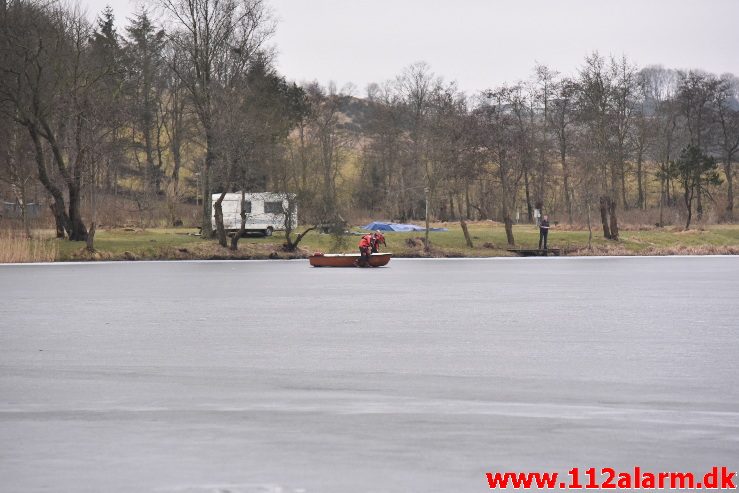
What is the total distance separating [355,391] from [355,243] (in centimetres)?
5055

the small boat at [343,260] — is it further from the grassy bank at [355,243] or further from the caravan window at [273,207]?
the caravan window at [273,207]

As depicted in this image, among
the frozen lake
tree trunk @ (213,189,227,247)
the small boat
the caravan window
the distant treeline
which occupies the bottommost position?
the frozen lake

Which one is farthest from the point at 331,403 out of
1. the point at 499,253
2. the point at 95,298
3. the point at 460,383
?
the point at 499,253

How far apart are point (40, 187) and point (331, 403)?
6335 cm

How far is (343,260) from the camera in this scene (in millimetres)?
56156

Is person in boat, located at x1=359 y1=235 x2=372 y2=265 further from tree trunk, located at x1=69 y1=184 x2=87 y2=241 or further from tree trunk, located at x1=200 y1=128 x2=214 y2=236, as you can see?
tree trunk, located at x1=69 y1=184 x2=87 y2=241

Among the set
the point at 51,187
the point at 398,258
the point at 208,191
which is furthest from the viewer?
the point at 208,191

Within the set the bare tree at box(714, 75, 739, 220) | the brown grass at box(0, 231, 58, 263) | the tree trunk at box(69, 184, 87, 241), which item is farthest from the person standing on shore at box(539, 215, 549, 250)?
the bare tree at box(714, 75, 739, 220)

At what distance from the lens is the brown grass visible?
54.7 meters

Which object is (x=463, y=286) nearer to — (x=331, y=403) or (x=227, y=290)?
(x=227, y=290)

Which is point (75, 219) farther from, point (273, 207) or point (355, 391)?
point (355, 391)

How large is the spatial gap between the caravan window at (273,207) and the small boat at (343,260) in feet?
26.8

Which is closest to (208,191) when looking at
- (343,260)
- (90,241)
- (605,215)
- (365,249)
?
(90,241)

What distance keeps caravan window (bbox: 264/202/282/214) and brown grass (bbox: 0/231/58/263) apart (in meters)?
13.5
